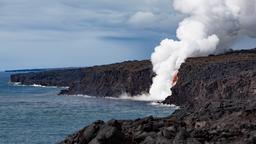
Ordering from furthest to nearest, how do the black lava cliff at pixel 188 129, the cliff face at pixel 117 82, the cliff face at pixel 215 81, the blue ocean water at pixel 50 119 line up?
1. the cliff face at pixel 117 82
2. the cliff face at pixel 215 81
3. the blue ocean water at pixel 50 119
4. the black lava cliff at pixel 188 129

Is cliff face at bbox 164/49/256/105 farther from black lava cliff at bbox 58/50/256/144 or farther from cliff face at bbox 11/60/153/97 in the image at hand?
black lava cliff at bbox 58/50/256/144

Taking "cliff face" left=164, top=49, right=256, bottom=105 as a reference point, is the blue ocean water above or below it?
below

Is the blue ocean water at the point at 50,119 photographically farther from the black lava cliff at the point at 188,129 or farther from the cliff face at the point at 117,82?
the cliff face at the point at 117,82

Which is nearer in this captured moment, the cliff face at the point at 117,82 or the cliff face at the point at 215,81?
the cliff face at the point at 215,81

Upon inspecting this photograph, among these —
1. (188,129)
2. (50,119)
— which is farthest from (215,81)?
(188,129)

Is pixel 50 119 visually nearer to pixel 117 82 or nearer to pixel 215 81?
pixel 215 81

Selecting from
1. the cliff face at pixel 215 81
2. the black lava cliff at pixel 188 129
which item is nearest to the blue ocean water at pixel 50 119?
the cliff face at pixel 215 81

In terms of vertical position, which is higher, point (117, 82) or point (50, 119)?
point (117, 82)

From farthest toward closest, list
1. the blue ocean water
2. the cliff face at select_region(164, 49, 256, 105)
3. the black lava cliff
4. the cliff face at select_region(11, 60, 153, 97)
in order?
the cliff face at select_region(11, 60, 153, 97) < the cliff face at select_region(164, 49, 256, 105) < the blue ocean water < the black lava cliff

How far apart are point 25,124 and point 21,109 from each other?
107 ft

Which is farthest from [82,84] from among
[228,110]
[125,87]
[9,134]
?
[228,110]

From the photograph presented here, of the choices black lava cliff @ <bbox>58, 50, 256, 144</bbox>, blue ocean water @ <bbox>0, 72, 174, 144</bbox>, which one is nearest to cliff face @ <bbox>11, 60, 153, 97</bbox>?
blue ocean water @ <bbox>0, 72, 174, 144</bbox>

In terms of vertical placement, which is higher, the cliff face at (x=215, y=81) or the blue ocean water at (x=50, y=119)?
the cliff face at (x=215, y=81)

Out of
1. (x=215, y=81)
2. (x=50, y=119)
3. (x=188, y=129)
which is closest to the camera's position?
(x=188, y=129)
